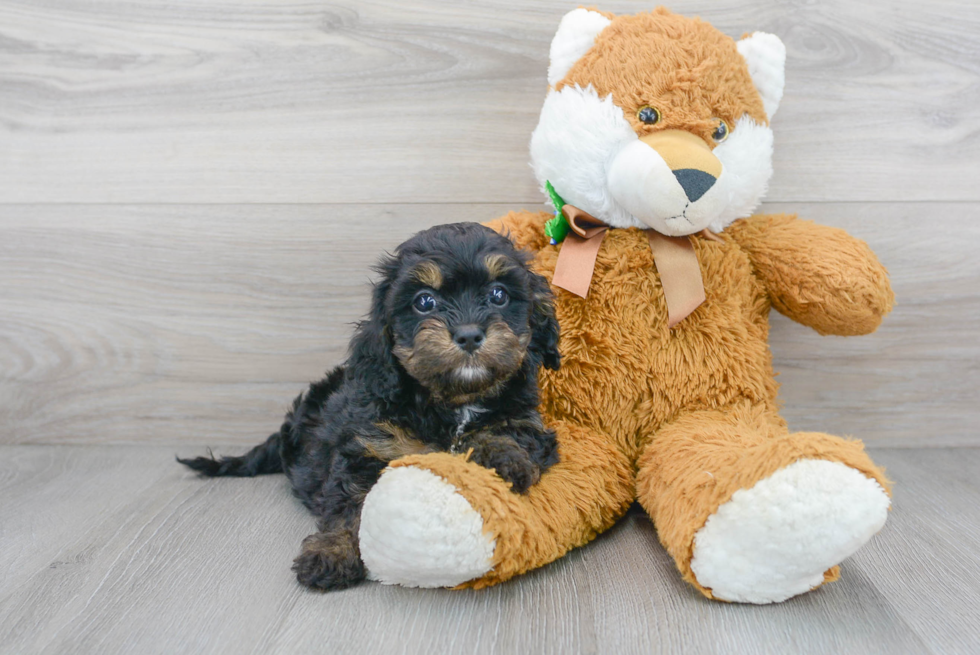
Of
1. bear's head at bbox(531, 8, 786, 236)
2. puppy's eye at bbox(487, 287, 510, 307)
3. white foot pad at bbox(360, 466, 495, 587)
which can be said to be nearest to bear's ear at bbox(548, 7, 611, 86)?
Answer: bear's head at bbox(531, 8, 786, 236)

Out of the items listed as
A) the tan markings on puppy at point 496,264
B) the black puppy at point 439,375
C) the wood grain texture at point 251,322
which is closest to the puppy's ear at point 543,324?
the black puppy at point 439,375

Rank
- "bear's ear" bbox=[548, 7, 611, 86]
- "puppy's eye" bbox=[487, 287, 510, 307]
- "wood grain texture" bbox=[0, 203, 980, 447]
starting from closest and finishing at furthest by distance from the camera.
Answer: "puppy's eye" bbox=[487, 287, 510, 307]
"bear's ear" bbox=[548, 7, 611, 86]
"wood grain texture" bbox=[0, 203, 980, 447]

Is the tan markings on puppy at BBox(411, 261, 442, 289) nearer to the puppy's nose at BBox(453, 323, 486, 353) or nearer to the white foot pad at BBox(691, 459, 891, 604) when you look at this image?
the puppy's nose at BBox(453, 323, 486, 353)

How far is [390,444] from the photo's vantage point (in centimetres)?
151

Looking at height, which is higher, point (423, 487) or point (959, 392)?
point (423, 487)

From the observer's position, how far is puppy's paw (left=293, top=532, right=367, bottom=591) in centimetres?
141

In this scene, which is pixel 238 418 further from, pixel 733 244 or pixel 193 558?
pixel 733 244

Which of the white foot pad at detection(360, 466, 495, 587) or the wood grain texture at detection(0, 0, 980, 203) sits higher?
the wood grain texture at detection(0, 0, 980, 203)

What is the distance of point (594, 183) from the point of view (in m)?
1.74

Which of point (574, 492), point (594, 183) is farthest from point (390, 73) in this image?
point (574, 492)

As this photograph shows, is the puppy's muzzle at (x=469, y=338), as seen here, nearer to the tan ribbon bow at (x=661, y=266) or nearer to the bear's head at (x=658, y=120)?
the tan ribbon bow at (x=661, y=266)

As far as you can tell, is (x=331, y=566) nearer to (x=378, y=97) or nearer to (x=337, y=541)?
(x=337, y=541)

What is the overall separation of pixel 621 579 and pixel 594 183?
0.91 meters

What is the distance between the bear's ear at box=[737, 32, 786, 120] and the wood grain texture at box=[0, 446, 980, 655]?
44.9 inches
